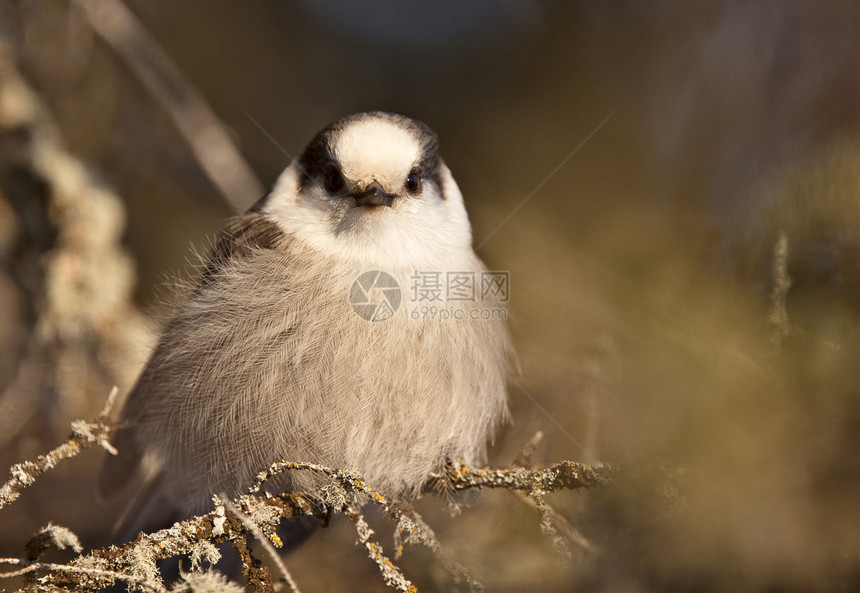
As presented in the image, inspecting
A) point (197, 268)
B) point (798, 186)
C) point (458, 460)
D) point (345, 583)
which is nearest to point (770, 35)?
point (798, 186)

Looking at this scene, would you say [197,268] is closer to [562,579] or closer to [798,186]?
[562,579]

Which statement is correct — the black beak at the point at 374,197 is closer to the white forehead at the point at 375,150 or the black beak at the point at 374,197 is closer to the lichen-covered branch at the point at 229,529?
the white forehead at the point at 375,150

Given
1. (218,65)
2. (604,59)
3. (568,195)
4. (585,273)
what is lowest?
(585,273)

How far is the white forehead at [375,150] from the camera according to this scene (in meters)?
1.67

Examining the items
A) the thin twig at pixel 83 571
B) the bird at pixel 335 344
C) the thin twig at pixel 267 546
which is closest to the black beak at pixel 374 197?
the bird at pixel 335 344

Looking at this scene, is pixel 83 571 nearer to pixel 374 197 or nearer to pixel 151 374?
pixel 151 374

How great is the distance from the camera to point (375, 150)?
170cm

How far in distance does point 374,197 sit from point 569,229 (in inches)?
42.1

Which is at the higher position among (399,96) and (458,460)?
(399,96)

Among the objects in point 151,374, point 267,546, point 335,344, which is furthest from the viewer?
point 151,374

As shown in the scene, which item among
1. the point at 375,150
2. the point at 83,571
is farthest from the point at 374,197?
the point at 83,571

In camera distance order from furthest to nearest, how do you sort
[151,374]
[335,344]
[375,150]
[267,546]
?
[151,374] → [375,150] → [335,344] → [267,546]

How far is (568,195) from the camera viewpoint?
2.54 meters

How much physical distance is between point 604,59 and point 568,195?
656 millimetres
